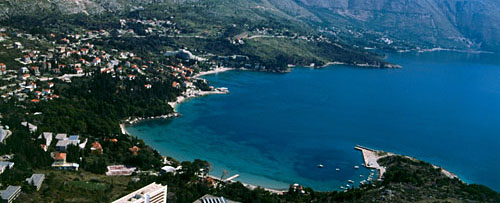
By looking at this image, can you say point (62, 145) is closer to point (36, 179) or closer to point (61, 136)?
point (61, 136)

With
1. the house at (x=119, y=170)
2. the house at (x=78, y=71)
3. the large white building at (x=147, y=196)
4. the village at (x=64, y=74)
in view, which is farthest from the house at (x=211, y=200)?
the house at (x=78, y=71)

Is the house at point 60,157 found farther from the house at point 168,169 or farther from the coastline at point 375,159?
the coastline at point 375,159

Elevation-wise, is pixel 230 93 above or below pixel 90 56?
below

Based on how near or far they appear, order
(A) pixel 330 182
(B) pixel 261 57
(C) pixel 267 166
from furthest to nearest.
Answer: (B) pixel 261 57, (C) pixel 267 166, (A) pixel 330 182

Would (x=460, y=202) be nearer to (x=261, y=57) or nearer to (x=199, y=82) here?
(x=199, y=82)

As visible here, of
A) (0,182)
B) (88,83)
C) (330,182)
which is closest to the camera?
(0,182)

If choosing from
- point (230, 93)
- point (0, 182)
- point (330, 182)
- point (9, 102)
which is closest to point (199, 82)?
point (230, 93)

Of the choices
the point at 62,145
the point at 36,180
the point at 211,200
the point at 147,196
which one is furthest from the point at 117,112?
the point at 147,196
